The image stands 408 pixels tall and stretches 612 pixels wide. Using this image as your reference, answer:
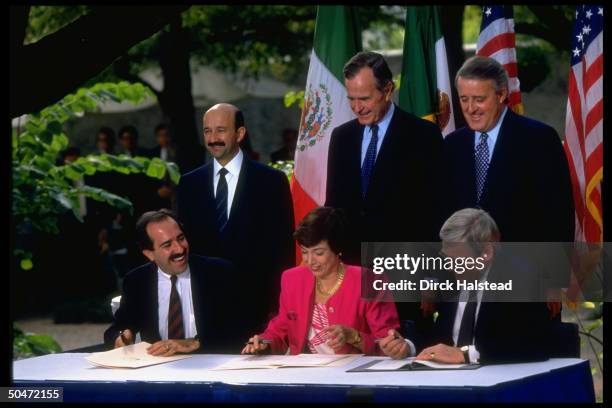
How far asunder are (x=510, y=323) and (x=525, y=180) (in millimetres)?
1008

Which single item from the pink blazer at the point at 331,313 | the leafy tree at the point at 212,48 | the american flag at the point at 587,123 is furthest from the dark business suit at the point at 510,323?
the leafy tree at the point at 212,48

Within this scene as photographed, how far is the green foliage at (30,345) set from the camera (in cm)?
909

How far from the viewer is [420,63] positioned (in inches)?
343

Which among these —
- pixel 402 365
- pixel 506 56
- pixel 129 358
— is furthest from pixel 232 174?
pixel 506 56

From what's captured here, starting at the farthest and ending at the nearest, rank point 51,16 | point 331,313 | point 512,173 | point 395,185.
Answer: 1. point 51,16
2. point 395,185
3. point 512,173
4. point 331,313

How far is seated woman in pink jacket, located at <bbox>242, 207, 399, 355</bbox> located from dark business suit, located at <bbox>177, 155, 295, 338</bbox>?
1.60 ft

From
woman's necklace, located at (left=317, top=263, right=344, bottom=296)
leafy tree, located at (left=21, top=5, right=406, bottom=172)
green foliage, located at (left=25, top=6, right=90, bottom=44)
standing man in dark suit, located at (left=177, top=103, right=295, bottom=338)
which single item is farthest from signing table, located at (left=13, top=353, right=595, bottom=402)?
green foliage, located at (left=25, top=6, right=90, bottom=44)

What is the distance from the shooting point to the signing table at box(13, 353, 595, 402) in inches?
221

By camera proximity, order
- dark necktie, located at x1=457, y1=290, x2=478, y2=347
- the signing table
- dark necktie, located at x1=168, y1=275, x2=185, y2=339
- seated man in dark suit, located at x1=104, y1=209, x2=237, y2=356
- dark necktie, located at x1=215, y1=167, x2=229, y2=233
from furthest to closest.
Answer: dark necktie, located at x1=215, y1=167, x2=229, y2=233, dark necktie, located at x1=168, y1=275, x2=185, y2=339, seated man in dark suit, located at x1=104, y1=209, x2=237, y2=356, dark necktie, located at x1=457, y1=290, x2=478, y2=347, the signing table

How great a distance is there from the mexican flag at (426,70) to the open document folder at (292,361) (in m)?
2.44

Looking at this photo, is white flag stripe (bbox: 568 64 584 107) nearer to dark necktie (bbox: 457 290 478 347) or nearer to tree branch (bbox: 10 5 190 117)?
dark necktie (bbox: 457 290 478 347)

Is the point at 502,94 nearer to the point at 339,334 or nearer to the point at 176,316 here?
the point at 339,334

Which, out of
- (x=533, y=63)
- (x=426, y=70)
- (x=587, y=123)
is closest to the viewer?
(x=587, y=123)

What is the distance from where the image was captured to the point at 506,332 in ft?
20.0
